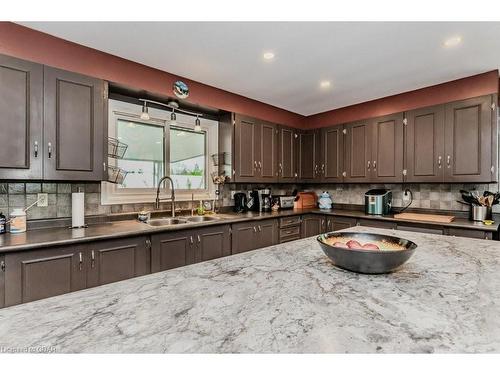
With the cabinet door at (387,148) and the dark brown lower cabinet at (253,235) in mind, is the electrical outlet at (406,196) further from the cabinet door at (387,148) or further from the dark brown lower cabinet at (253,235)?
the dark brown lower cabinet at (253,235)

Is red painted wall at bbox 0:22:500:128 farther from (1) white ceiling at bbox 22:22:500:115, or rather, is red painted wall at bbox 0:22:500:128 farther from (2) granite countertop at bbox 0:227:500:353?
(2) granite countertop at bbox 0:227:500:353

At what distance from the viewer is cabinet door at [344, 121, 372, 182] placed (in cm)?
361

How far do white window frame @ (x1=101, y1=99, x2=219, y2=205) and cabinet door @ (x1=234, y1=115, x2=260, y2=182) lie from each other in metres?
0.35

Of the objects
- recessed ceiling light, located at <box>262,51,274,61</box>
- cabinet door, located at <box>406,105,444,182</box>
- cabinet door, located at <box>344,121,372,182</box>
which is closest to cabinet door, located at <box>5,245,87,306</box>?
recessed ceiling light, located at <box>262,51,274,61</box>

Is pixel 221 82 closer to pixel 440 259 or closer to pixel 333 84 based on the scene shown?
pixel 333 84

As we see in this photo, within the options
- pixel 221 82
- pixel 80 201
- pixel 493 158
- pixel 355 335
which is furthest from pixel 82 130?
pixel 493 158

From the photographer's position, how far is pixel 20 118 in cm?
187

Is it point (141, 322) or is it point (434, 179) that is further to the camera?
point (434, 179)

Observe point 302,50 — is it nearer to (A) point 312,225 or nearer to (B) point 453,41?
(B) point 453,41

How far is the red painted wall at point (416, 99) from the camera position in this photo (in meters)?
2.72

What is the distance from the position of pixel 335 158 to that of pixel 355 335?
11.8 ft

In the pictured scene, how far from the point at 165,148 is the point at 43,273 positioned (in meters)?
1.82
